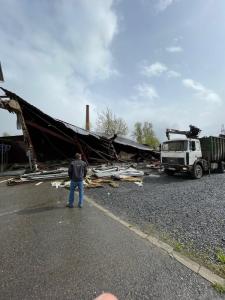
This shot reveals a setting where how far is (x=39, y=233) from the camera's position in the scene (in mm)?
5465

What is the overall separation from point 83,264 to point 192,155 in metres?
12.1

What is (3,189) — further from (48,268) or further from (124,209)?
(48,268)

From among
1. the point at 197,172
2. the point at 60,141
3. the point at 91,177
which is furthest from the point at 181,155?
the point at 60,141

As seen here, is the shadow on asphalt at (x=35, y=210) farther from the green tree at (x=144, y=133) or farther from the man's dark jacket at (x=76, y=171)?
the green tree at (x=144, y=133)

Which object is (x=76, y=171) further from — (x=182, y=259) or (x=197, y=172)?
(x=197, y=172)

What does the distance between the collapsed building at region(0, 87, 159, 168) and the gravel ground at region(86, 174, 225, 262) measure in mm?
8769

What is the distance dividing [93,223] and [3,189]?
744 cm

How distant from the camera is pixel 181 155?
14242 millimetres

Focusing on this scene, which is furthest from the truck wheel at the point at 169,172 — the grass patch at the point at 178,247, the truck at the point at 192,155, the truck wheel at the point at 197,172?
the grass patch at the point at 178,247

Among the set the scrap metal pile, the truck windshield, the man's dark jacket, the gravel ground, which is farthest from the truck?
the man's dark jacket

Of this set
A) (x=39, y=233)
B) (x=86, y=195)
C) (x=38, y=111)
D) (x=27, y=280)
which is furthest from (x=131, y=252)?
(x=38, y=111)

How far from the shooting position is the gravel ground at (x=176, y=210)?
511 centimetres

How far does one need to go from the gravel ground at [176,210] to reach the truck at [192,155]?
3.37 meters

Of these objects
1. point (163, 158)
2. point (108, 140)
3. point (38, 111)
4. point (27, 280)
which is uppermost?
point (38, 111)
